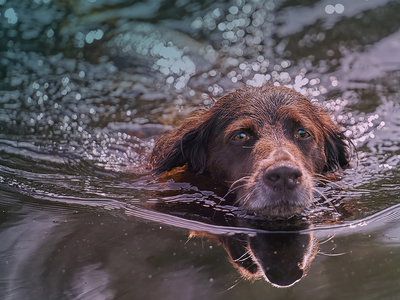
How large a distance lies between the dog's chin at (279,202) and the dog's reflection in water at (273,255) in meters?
0.18

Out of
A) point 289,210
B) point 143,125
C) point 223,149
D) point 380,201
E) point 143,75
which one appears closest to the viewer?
point 289,210

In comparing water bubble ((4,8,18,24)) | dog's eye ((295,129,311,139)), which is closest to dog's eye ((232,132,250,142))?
dog's eye ((295,129,311,139))

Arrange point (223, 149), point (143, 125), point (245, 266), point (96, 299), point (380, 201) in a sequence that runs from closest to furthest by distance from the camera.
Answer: point (96, 299)
point (245, 266)
point (380, 201)
point (223, 149)
point (143, 125)

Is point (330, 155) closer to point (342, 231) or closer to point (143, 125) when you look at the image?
point (342, 231)

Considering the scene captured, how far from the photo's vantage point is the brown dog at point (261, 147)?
3.34 meters

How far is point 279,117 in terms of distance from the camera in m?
4.17

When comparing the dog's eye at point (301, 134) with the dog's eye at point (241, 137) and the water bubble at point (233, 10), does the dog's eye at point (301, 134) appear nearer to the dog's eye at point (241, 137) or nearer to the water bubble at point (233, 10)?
the dog's eye at point (241, 137)

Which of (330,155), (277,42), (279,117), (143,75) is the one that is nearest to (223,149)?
(279,117)

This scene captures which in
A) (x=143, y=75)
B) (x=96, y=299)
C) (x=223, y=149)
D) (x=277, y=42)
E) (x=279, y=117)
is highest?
(x=277, y=42)

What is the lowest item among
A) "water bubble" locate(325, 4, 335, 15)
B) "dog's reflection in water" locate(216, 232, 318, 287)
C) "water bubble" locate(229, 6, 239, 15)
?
"dog's reflection in water" locate(216, 232, 318, 287)

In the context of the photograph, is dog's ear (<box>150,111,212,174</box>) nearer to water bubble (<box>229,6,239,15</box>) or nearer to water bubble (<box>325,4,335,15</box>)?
water bubble (<box>229,6,239,15</box>)

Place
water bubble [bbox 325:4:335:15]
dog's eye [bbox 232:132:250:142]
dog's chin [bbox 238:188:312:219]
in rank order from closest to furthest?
dog's chin [bbox 238:188:312:219] → dog's eye [bbox 232:132:250:142] → water bubble [bbox 325:4:335:15]

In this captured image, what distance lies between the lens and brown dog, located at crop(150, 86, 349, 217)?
334 centimetres

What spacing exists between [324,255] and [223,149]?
5.61ft
